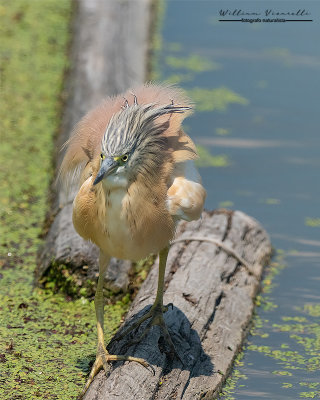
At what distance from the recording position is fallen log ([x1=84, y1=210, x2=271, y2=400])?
4430 millimetres

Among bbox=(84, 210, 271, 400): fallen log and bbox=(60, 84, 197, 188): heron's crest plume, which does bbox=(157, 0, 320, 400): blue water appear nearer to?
bbox=(84, 210, 271, 400): fallen log

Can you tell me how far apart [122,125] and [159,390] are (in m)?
1.44

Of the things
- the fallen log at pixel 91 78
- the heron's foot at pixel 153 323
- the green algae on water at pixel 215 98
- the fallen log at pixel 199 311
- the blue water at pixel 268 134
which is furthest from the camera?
the green algae on water at pixel 215 98

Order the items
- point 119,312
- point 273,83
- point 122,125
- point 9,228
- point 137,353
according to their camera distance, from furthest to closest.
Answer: point 273,83, point 9,228, point 119,312, point 137,353, point 122,125

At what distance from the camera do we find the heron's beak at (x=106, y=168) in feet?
13.0

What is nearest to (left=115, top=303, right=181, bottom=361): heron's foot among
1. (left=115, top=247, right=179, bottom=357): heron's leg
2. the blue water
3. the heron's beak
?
(left=115, top=247, right=179, bottom=357): heron's leg

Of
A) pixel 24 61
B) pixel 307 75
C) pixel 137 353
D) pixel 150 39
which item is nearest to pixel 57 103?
pixel 24 61

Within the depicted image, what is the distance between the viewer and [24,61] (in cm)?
1011

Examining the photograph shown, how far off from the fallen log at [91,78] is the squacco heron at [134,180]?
976 mm

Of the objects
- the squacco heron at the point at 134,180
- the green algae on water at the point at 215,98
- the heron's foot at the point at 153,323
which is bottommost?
the heron's foot at the point at 153,323

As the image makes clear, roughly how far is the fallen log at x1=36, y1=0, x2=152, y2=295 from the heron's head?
163 centimetres

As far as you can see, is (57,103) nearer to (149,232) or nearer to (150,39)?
(150,39)

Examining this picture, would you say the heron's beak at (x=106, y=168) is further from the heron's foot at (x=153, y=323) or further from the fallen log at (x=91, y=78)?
the fallen log at (x=91, y=78)

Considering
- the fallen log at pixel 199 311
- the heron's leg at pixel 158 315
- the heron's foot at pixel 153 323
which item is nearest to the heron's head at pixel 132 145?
the heron's leg at pixel 158 315
